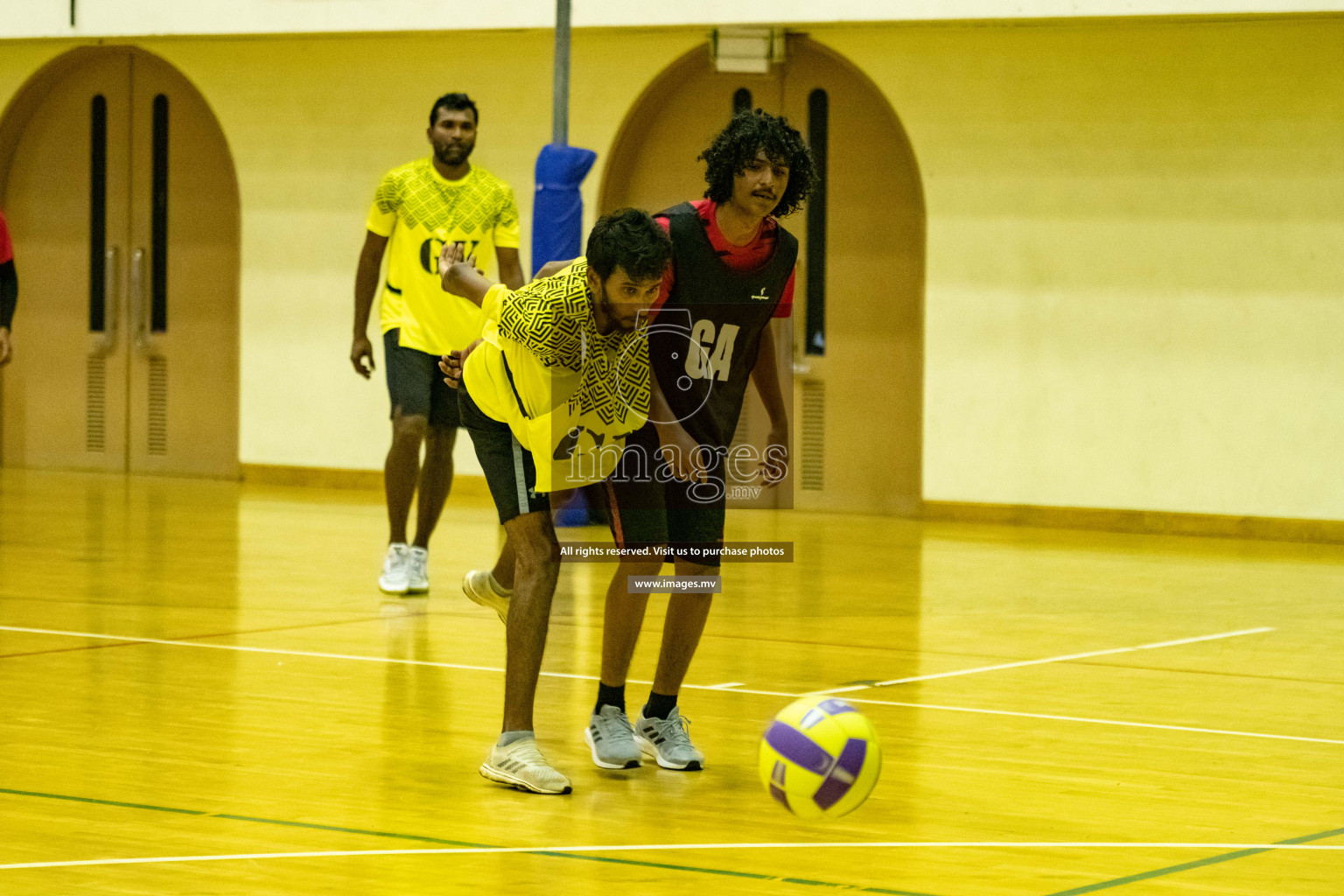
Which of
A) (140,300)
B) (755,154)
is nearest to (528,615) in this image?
(755,154)

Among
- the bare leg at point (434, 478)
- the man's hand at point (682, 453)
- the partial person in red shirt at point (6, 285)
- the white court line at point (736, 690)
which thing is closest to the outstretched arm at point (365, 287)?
the bare leg at point (434, 478)

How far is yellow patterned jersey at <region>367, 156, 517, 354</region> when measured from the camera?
797cm

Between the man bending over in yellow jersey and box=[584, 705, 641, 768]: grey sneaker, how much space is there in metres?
0.29

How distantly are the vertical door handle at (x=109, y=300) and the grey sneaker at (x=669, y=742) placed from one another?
1078 centimetres

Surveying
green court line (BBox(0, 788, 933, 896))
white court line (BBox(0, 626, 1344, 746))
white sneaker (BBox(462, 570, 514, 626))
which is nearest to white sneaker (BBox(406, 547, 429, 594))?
white court line (BBox(0, 626, 1344, 746))

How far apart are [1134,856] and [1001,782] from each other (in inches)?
29.8

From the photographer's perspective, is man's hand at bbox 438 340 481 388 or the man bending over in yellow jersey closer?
the man bending over in yellow jersey

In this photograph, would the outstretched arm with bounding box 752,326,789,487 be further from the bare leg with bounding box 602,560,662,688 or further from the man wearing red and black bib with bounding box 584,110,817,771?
the bare leg with bounding box 602,560,662,688

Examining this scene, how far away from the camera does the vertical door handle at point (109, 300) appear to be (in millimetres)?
14586

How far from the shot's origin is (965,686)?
6.01 metres

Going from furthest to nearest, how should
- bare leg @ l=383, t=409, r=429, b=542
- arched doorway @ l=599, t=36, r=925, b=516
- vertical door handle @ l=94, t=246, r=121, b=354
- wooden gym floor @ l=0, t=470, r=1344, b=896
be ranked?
vertical door handle @ l=94, t=246, r=121, b=354, arched doorway @ l=599, t=36, r=925, b=516, bare leg @ l=383, t=409, r=429, b=542, wooden gym floor @ l=0, t=470, r=1344, b=896

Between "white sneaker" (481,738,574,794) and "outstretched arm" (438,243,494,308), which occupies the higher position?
"outstretched arm" (438,243,494,308)

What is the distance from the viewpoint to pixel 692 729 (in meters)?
5.22

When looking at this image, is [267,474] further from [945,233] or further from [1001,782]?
[1001,782]
